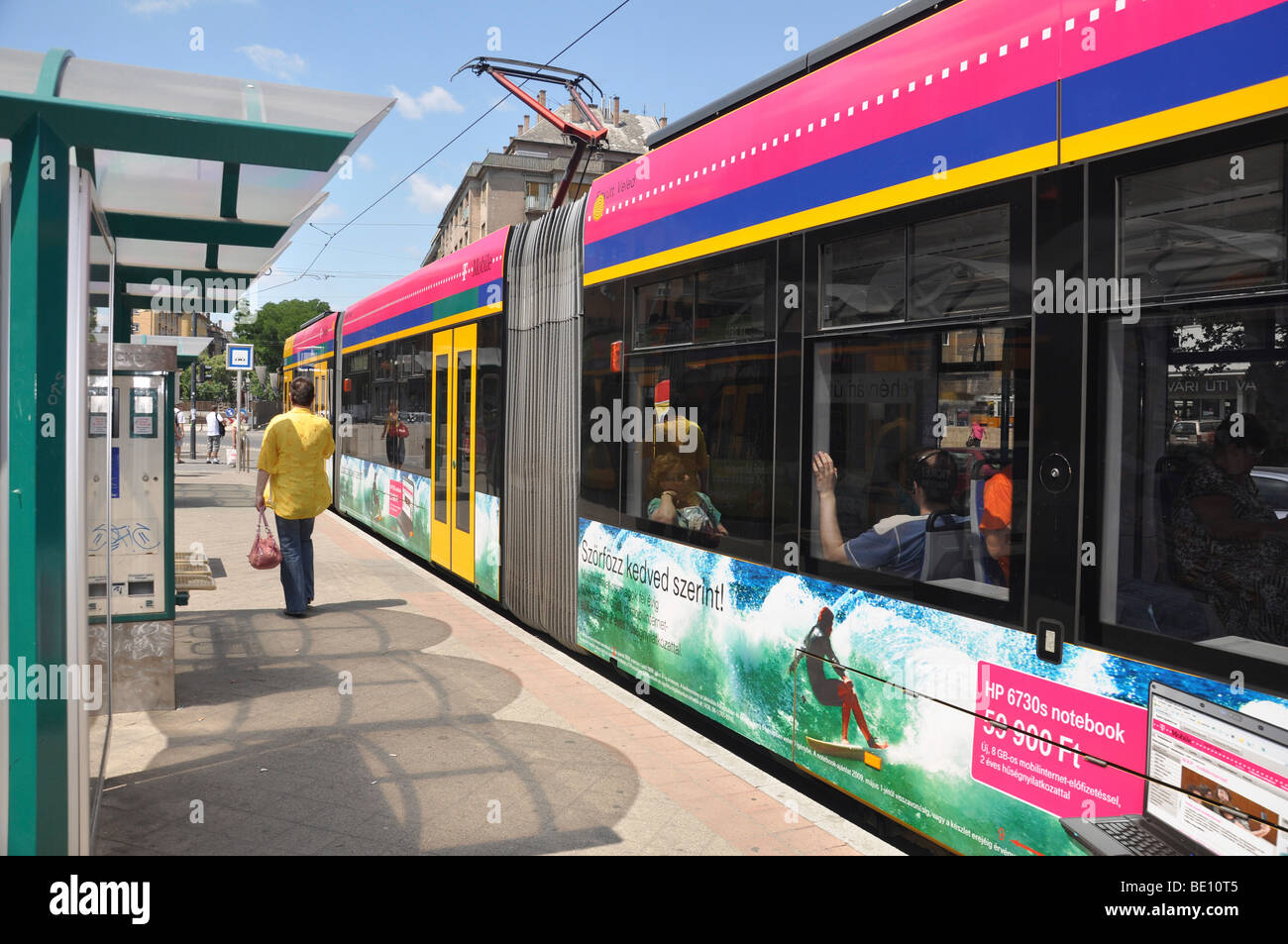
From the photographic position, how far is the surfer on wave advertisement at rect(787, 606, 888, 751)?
4.18 m

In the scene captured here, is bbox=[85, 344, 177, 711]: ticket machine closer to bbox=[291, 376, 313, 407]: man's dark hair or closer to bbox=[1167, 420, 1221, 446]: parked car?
bbox=[291, 376, 313, 407]: man's dark hair

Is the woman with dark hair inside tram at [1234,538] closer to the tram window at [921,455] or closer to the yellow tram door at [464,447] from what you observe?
the tram window at [921,455]

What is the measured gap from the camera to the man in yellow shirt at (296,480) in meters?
8.41

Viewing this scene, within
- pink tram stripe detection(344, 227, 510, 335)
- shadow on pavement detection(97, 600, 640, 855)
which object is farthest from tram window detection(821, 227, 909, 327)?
pink tram stripe detection(344, 227, 510, 335)

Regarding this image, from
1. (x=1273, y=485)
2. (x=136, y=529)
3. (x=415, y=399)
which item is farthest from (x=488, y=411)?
(x=1273, y=485)

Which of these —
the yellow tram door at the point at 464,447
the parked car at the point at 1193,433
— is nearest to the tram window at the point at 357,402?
the yellow tram door at the point at 464,447

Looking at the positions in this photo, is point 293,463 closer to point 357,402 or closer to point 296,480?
point 296,480

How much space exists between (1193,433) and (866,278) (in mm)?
1502

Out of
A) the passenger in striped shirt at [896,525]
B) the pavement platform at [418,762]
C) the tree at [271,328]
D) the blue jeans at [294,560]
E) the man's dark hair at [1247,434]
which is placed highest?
the tree at [271,328]

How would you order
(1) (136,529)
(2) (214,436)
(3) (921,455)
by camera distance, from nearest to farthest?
1. (3) (921,455)
2. (1) (136,529)
3. (2) (214,436)

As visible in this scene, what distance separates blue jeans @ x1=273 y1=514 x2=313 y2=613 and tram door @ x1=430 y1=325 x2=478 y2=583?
→ 153 centimetres

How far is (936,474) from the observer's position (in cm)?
388

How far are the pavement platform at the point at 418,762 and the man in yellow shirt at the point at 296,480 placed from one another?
40cm

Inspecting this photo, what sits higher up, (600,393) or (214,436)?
(600,393)
